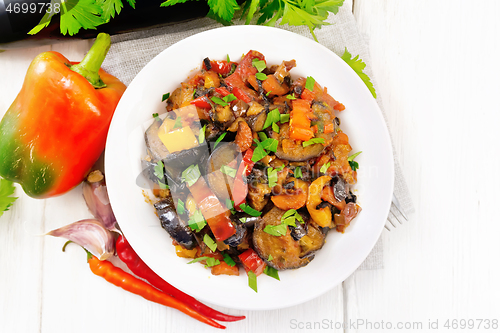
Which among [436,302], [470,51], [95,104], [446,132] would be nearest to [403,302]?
[436,302]

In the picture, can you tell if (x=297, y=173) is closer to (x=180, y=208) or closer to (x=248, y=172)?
(x=248, y=172)

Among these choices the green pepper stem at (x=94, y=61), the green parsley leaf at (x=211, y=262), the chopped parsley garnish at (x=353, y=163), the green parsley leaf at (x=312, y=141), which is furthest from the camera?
the green pepper stem at (x=94, y=61)

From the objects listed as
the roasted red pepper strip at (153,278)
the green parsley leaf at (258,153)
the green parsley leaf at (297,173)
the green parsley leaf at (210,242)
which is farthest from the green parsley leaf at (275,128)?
the roasted red pepper strip at (153,278)

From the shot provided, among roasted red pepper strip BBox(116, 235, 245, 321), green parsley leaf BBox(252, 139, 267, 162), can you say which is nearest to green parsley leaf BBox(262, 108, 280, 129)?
green parsley leaf BBox(252, 139, 267, 162)

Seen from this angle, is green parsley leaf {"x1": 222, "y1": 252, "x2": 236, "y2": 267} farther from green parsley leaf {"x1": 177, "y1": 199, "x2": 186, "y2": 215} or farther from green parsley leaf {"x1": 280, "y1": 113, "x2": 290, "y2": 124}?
green parsley leaf {"x1": 280, "y1": 113, "x2": 290, "y2": 124}

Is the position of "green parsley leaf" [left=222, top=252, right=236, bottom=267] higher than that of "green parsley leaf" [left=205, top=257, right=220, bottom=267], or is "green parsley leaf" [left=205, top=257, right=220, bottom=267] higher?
"green parsley leaf" [left=205, top=257, right=220, bottom=267]

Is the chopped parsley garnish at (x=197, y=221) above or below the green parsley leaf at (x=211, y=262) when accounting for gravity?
above

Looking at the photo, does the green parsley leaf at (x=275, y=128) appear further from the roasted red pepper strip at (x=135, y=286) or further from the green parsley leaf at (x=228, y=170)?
the roasted red pepper strip at (x=135, y=286)
